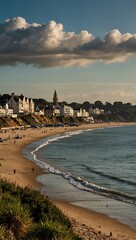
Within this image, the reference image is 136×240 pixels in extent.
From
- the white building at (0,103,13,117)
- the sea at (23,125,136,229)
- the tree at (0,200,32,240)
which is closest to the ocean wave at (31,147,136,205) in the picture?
the sea at (23,125,136,229)

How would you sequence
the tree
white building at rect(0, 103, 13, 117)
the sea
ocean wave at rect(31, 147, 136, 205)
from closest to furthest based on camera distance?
the tree < the sea < ocean wave at rect(31, 147, 136, 205) < white building at rect(0, 103, 13, 117)

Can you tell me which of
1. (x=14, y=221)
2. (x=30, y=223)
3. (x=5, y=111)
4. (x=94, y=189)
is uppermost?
(x=5, y=111)

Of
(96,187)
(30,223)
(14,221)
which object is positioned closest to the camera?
(14,221)

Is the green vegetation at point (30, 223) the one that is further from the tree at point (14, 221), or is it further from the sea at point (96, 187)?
the sea at point (96, 187)

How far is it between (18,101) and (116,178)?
529ft

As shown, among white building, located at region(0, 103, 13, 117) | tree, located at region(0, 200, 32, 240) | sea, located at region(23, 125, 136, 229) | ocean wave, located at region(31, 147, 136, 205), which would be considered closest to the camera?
tree, located at region(0, 200, 32, 240)

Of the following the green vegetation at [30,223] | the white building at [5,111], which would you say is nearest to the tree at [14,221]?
the green vegetation at [30,223]

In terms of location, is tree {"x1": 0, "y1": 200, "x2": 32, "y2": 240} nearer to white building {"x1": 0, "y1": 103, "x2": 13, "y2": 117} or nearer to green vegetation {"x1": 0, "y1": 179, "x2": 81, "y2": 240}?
green vegetation {"x1": 0, "y1": 179, "x2": 81, "y2": 240}

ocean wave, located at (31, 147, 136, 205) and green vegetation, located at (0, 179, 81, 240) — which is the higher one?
green vegetation, located at (0, 179, 81, 240)

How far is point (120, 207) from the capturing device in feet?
→ 92.4

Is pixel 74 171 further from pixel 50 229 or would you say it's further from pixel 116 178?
pixel 50 229

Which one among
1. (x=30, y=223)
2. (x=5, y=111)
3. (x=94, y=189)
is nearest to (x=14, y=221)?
(x=30, y=223)

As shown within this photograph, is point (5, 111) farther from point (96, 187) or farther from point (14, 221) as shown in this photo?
point (14, 221)

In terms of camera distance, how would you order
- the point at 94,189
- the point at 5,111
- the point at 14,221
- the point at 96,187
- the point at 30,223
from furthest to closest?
the point at 5,111
the point at 96,187
the point at 94,189
the point at 30,223
the point at 14,221
